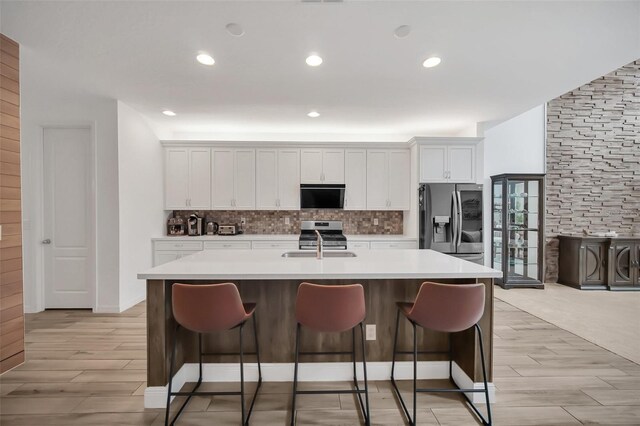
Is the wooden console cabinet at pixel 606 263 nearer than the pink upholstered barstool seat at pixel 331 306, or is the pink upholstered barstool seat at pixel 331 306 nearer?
the pink upholstered barstool seat at pixel 331 306

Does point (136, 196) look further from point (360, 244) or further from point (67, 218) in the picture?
point (360, 244)

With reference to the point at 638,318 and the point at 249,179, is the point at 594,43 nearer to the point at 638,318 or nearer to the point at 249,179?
the point at 638,318

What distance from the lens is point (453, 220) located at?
4.45 m

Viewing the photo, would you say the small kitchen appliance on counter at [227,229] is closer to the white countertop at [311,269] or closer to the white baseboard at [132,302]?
the white baseboard at [132,302]

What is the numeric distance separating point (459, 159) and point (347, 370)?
12.1ft

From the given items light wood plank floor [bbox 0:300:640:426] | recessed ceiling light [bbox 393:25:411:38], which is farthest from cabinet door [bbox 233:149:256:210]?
recessed ceiling light [bbox 393:25:411:38]

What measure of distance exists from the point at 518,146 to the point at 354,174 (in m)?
3.00

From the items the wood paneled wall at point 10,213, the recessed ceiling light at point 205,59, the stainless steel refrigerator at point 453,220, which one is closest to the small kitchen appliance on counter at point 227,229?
the wood paneled wall at point 10,213

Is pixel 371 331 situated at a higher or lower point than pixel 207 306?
lower

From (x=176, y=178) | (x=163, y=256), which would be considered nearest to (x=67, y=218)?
(x=163, y=256)

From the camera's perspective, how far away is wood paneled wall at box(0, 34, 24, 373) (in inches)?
92.2

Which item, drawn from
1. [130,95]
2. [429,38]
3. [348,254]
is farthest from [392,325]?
[130,95]

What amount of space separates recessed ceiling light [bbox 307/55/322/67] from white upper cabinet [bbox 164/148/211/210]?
2.74 m

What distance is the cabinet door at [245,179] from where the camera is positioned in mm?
4820
